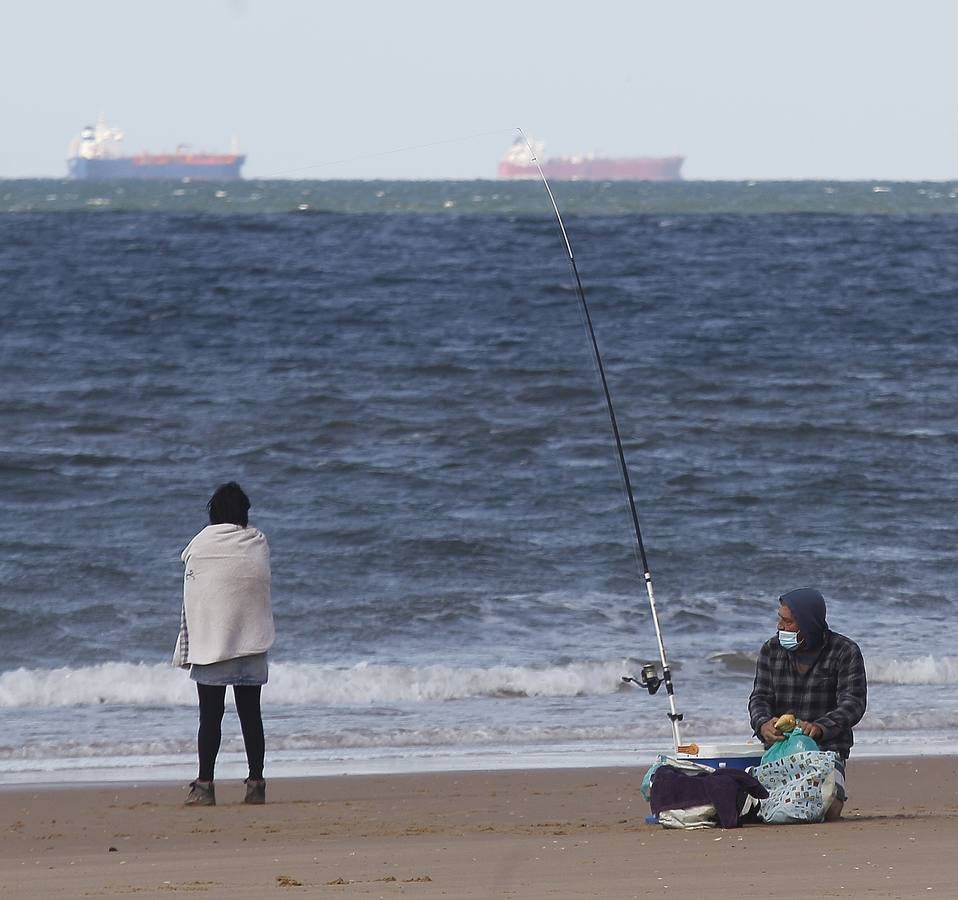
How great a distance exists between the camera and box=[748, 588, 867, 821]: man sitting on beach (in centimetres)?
491

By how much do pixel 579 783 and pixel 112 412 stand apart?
10721 millimetres

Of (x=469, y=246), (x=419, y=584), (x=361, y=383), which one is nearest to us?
(x=419, y=584)

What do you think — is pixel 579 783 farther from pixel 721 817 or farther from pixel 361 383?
pixel 361 383

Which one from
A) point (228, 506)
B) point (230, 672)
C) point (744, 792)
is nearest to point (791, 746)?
point (744, 792)

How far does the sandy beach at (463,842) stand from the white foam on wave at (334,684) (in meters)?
1.79

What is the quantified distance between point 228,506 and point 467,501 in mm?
7099

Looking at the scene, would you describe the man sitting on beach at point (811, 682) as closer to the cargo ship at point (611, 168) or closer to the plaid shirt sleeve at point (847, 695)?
the plaid shirt sleeve at point (847, 695)

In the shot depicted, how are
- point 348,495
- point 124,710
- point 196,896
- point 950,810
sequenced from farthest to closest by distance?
1. point 348,495
2. point 124,710
3. point 950,810
4. point 196,896

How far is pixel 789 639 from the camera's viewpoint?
4977 mm

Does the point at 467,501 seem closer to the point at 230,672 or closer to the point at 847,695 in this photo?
the point at 230,672

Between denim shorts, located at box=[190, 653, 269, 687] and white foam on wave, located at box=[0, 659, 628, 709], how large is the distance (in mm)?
2227

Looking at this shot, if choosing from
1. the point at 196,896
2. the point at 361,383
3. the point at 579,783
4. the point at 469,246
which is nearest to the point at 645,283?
the point at 469,246

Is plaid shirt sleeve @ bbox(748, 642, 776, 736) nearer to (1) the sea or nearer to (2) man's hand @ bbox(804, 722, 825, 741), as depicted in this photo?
(2) man's hand @ bbox(804, 722, 825, 741)

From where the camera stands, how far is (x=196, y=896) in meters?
4.00
